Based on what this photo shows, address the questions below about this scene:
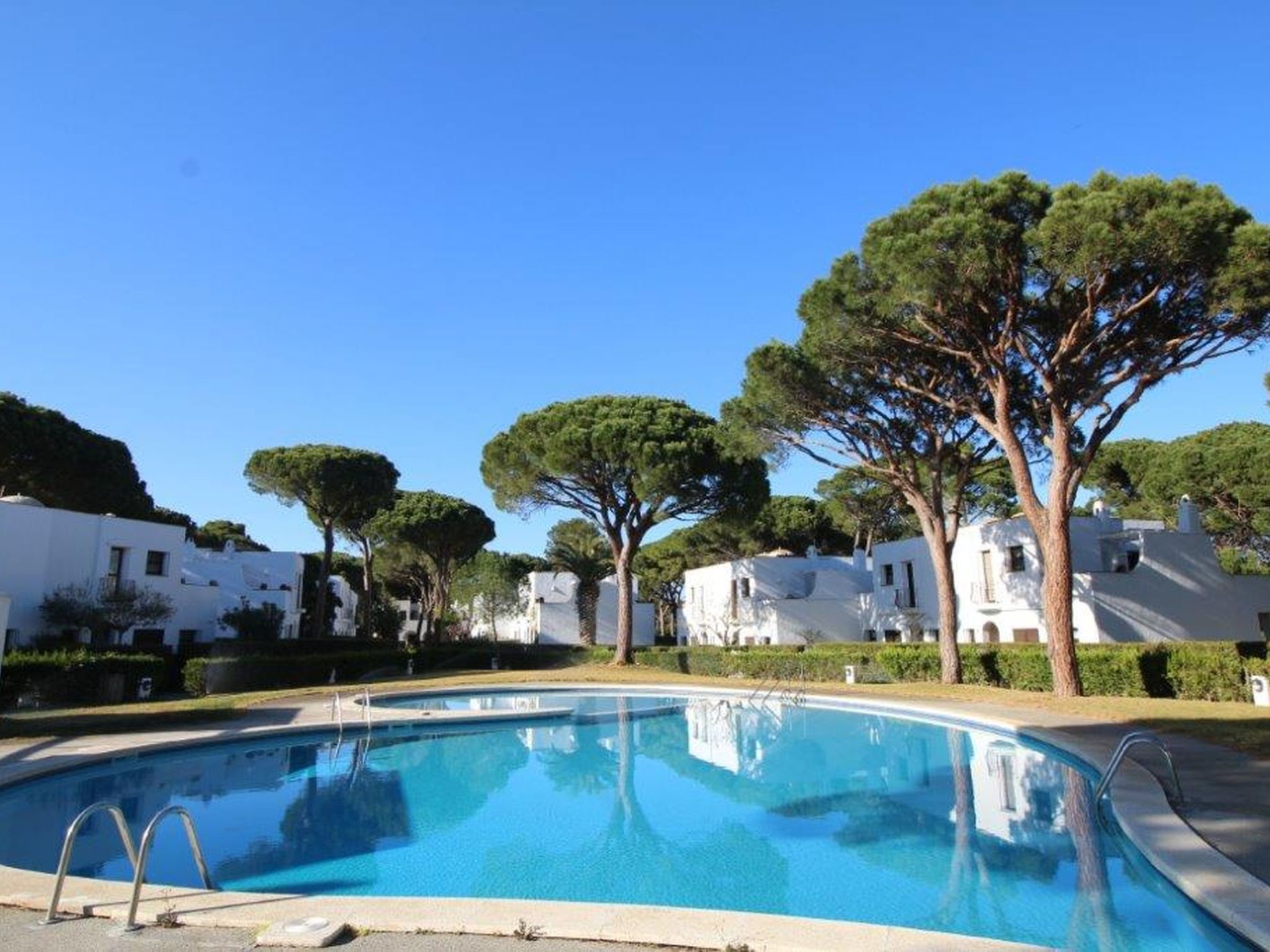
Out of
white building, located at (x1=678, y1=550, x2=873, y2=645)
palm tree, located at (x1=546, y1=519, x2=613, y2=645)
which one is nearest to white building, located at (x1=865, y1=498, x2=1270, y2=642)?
white building, located at (x1=678, y1=550, x2=873, y2=645)

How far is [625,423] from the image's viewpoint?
101ft

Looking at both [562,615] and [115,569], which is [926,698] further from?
[562,615]

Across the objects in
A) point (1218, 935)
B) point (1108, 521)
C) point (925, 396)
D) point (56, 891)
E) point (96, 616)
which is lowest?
point (1218, 935)

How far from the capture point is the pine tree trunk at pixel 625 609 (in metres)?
32.0

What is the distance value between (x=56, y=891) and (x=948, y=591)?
20972mm

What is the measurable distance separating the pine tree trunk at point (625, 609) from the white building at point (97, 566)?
51.4 feet

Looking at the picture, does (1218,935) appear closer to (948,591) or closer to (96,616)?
(948,591)

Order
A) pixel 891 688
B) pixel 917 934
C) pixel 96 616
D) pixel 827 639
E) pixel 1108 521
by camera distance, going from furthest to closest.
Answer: pixel 827 639
pixel 1108 521
pixel 96 616
pixel 891 688
pixel 917 934

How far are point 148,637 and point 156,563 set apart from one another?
2.54 m

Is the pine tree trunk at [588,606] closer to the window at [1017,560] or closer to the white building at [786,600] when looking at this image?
the white building at [786,600]

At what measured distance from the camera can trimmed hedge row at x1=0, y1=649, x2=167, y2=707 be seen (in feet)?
60.9

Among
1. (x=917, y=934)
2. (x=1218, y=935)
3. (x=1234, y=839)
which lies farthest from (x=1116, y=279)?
(x=917, y=934)

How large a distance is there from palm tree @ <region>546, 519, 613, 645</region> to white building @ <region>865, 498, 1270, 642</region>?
70.4 ft

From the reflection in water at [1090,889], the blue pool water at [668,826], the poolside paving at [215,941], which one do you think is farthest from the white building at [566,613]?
the poolside paving at [215,941]
